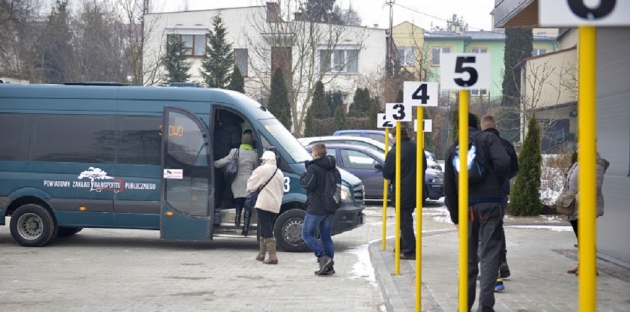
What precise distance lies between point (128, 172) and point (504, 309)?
27.0 feet

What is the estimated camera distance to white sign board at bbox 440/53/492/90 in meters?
7.48

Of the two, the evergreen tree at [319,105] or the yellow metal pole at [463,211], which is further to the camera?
the evergreen tree at [319,105]

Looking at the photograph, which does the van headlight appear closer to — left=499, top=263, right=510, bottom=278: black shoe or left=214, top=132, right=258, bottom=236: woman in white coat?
left=214, top=132, right=258, bottom=236: woman in white coat

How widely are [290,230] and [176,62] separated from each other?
120ft

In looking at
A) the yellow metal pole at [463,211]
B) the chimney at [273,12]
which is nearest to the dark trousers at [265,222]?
the yellow metal pole at [463,211]

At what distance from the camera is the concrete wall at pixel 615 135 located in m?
12.6

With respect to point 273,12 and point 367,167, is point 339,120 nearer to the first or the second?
point 273,12

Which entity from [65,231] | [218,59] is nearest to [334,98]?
[218,59]

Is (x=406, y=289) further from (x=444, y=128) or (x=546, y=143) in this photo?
(x=444, y=128)

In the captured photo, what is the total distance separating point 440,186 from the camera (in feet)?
81.6

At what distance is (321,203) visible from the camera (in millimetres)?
12531

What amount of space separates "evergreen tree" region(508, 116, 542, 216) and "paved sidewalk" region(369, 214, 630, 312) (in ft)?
12.2

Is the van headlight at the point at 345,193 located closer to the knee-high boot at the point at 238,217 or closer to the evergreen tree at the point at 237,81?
the knee-high boot at the point at 238,217

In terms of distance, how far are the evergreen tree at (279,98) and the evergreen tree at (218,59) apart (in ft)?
23.6
